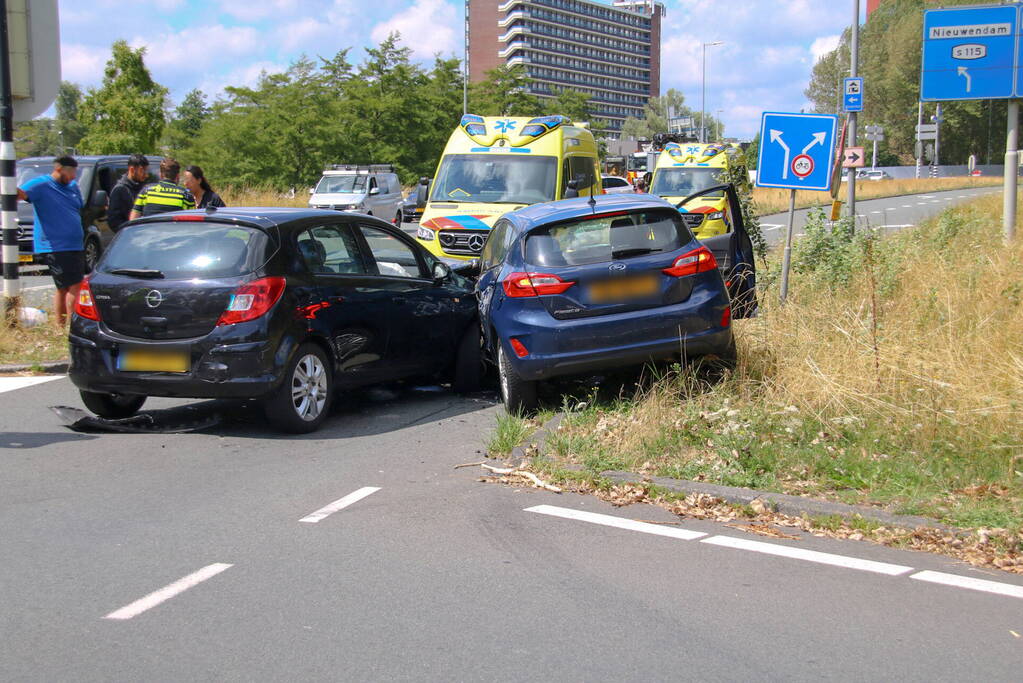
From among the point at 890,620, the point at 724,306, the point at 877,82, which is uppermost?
the point at 877,82

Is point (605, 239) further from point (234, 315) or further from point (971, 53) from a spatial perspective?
point (971, 53)

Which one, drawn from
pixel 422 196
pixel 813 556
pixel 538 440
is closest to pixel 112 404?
pixel 538 440

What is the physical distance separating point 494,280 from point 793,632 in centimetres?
496

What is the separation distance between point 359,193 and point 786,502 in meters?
26.9

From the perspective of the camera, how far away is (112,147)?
128ft

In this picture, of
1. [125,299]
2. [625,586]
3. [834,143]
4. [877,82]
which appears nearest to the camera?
[625,586]

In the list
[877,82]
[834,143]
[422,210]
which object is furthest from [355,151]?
[877,82]

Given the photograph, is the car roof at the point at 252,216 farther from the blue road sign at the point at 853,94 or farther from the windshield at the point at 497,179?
the blue road sign at the point at 853,94

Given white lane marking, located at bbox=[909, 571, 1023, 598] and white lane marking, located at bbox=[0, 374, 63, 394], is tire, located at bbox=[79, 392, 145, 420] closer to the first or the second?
white lane marking, located at bbox=[0, 374, 63, 394]

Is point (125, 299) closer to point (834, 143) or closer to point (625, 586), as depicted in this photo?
point (625, 586)

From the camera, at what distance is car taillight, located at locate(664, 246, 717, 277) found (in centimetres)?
784

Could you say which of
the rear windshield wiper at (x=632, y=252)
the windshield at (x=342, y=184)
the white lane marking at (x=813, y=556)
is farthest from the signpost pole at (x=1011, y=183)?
the windshield at (x=342, y=184)

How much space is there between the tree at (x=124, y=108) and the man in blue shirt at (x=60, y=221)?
2981 cm

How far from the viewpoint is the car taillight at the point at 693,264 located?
7836 mm
